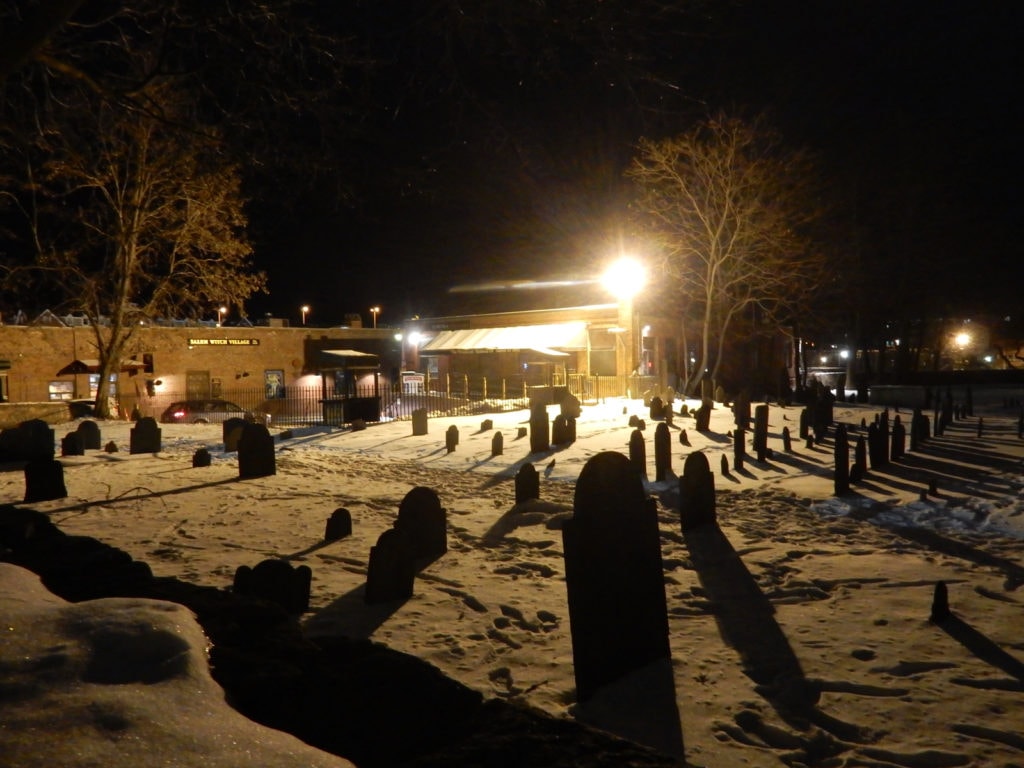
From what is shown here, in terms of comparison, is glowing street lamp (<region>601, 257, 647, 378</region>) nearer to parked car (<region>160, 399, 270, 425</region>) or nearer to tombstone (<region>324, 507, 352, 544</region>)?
parked car (<region>160, 399, 270, 425</region>)

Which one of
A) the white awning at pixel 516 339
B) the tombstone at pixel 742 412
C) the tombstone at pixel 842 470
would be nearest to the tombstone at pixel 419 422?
the tombstone at pixel 742 412

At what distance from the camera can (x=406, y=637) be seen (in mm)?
4551

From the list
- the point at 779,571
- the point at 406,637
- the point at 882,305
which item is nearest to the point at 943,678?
the point at 779,571

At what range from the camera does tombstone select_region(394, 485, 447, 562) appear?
6438 millimetres

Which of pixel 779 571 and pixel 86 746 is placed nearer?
pixel 86 746

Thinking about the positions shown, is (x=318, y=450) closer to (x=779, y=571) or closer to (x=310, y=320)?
(x=779, y=571)

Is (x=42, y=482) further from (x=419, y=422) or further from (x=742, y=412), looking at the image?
(x=742, y=412)

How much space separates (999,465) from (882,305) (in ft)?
94.6

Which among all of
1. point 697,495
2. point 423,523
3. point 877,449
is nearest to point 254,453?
point 423,523

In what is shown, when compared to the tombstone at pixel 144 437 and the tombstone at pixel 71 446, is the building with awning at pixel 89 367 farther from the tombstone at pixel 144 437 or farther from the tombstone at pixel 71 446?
the tombstone at pixel 71 446

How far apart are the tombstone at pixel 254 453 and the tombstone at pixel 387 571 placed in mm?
6462

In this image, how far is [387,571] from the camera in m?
5.26

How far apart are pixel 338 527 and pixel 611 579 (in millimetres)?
4170

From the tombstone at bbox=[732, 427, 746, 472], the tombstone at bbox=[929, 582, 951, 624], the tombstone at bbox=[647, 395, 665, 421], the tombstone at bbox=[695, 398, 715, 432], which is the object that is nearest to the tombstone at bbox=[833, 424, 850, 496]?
the tombstone at bbox=[732, 427, 746, 472]
